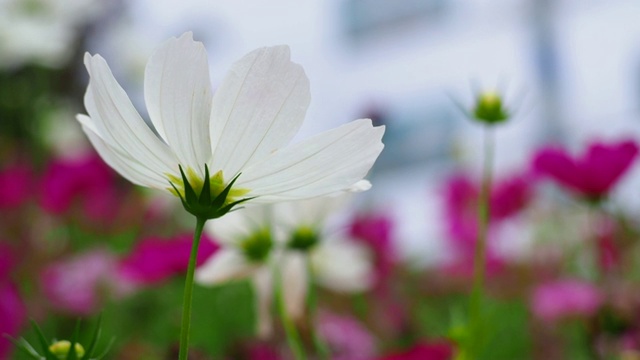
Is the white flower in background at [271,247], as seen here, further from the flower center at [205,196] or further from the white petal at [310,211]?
the flower center at [205,196]

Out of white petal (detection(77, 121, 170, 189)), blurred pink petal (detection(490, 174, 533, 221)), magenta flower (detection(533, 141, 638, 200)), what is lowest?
blurred pink petal (detection(490, 174, 533, 221))

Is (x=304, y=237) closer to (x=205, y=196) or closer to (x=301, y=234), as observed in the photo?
(x=301, y=234)

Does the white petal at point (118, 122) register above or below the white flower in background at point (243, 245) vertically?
above

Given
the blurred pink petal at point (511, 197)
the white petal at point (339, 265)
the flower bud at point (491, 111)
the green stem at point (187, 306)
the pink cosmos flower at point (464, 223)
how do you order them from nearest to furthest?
the green stem at point (187, 306)
the flower bud at point (491, 111)
the white petal at point (339, 265)
the blurred pink petal at point (511, 197)
the pink cosmos flower at point (464, 223)

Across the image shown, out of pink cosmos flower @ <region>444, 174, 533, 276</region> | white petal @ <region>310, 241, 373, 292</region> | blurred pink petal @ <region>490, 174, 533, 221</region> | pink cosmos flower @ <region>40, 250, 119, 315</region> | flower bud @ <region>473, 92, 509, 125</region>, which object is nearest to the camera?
flower bud @ <region>473, 92, 509, 125</region>

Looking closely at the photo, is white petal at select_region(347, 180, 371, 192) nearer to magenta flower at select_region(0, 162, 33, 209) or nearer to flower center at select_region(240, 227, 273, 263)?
flower center at select_region(240, 227, 273, 263)

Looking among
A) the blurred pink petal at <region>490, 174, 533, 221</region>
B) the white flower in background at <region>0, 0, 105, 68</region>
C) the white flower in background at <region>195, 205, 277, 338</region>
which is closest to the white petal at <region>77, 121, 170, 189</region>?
the white flower in background at <region>195, 205, 277, 338</region>

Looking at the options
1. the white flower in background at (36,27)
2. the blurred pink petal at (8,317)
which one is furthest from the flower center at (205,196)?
the white flower in background at (36,27)

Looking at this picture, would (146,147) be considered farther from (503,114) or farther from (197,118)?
(503,114)
